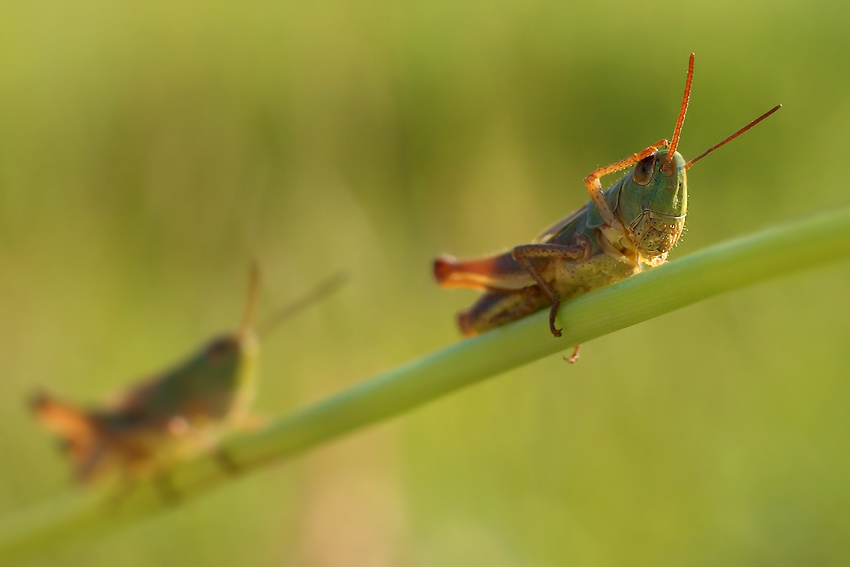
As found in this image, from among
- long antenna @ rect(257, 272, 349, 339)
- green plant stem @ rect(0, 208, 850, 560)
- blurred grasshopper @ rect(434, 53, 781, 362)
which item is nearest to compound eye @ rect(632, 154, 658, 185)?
blurred grasshopper @ rect(434, 53, 781, 362)

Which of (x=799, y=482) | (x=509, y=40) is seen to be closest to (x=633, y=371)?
(x=799, y=482)

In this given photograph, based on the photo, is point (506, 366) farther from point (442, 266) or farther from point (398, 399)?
point (442, 266)

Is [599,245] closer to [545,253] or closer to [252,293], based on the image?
[545,253]

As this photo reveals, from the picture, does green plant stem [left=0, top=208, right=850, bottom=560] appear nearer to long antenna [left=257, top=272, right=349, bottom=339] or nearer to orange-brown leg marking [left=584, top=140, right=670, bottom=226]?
orange-brown leg marking [left=584, top=140, right=670, bottom=226]

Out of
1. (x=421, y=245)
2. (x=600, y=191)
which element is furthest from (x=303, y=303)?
(x=421, y=245)

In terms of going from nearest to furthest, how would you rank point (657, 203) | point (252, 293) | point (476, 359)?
point (476, 359), point (657, 203), point (252, 293)

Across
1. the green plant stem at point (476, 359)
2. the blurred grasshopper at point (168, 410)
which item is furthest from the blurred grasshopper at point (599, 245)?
the blurred grasshopper at point (168, 410)

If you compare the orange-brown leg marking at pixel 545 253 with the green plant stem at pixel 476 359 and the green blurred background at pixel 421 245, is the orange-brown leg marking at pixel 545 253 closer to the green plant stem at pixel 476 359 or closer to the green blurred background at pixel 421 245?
the green plant stem at pixel 476 359
